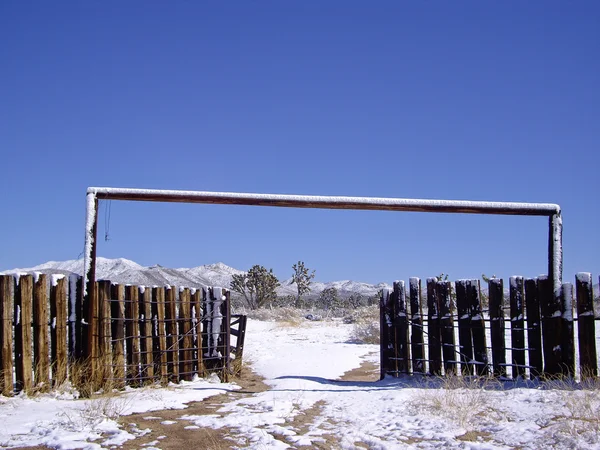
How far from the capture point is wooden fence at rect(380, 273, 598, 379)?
27.2ft

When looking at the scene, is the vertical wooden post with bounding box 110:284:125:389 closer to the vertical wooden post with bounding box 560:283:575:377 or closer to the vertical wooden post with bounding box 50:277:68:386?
the vertical wooden post with bounding box 50:277:68:386

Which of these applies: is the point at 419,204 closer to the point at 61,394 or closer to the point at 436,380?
the point at 436,380

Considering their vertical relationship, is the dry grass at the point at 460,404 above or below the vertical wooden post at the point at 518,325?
below

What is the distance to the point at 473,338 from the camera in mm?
8867

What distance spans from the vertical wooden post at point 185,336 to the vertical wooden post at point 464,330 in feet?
15.2

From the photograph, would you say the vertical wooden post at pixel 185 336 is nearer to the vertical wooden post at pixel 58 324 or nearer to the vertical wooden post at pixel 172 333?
the vertical wooden post at pixel 172 333

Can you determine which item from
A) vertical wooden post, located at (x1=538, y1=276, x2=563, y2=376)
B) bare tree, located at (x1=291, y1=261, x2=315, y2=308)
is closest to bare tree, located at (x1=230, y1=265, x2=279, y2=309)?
bare tree, located at (x1=291, y1=261, x2=315, y2=308)

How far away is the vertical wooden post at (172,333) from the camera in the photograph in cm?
910

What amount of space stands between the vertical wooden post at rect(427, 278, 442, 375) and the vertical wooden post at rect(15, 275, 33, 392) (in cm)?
618

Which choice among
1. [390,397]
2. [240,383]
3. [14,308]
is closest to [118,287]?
[14,308]

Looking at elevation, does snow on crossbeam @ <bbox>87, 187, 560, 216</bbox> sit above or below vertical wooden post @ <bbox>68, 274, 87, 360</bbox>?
above

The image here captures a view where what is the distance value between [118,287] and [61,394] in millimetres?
1751

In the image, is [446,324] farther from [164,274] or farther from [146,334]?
[164,274]

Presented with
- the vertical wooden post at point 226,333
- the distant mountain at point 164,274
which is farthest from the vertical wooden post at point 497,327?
the distant mountain at point 164,274
